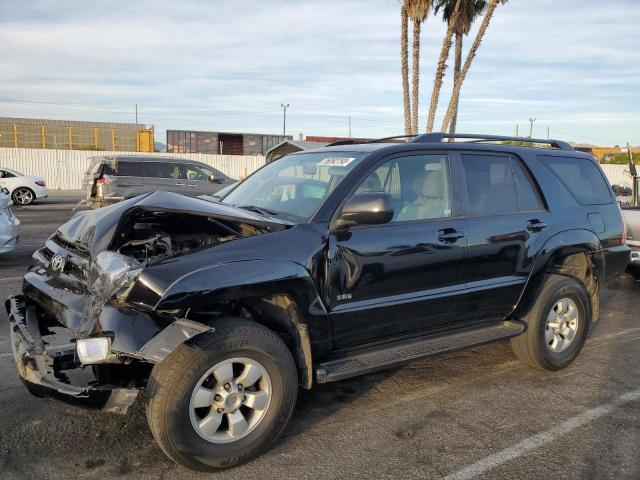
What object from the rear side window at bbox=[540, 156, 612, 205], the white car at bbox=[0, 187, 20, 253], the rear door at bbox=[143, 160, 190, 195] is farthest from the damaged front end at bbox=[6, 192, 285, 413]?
the rear door at bbox=[143, 160, 190, 195]

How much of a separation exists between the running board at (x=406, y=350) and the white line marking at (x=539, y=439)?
740 mm

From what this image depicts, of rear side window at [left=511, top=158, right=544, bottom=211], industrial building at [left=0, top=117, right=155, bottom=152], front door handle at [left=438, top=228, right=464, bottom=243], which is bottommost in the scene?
front door handle at [left=438, top=228, right=464, bottom=243]

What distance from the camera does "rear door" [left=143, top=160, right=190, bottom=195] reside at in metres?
15.8

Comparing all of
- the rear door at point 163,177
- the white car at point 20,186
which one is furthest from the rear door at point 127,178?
the white car at point 20,186

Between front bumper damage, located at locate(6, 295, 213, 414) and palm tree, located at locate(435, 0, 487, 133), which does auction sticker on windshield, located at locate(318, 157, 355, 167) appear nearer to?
front bumper damage, located at locate(6, 295, 213, 414)

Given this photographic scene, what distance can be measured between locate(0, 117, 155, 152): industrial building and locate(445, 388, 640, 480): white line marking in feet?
106

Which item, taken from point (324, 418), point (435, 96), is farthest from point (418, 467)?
point (435, 96)

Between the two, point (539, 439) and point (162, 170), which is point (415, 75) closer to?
point (162, 170)

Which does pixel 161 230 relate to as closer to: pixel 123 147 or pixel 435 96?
pixel 435 96

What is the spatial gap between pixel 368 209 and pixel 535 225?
1819 millimetres

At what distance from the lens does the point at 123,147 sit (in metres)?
34.9

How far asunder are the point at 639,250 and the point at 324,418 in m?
6.00

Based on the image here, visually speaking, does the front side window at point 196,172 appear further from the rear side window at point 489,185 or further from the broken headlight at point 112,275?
the broken headlight at point 112,275

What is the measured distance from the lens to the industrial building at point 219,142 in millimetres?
41281
